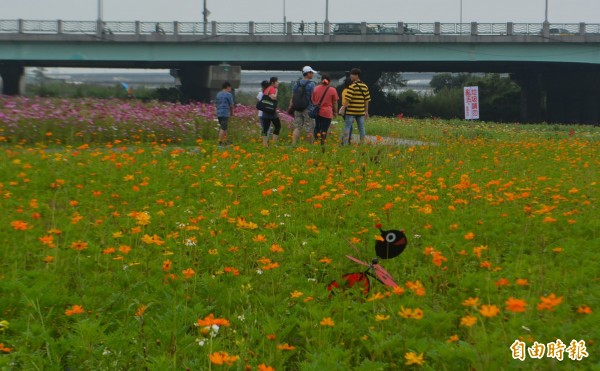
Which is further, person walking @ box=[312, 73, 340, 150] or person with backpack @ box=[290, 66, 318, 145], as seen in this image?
person with backpack @ box=[290, 66, 318, 145]

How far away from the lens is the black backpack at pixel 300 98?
544 inches

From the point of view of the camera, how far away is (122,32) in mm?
44062

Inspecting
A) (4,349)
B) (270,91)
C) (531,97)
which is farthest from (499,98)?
(4,349)

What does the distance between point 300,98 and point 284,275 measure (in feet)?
31.7

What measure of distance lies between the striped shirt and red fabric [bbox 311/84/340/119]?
0.32 meters

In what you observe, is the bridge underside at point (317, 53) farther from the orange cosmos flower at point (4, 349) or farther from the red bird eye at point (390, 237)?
the orange cosmos flower at point (4, 349)

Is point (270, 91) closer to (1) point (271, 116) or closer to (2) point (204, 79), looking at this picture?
(1) point (271, 116)

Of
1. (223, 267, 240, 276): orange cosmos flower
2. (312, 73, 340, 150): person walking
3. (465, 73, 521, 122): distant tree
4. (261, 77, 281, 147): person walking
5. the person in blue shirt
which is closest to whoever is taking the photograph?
(223, 267, 240, 276): orange cosmos flower

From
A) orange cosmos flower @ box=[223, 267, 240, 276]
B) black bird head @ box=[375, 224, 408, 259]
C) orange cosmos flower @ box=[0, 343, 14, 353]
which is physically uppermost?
black bird head @ box=[375, 224, 408, 259]

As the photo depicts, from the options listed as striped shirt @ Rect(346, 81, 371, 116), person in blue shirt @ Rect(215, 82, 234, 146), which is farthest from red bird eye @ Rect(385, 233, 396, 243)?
person in blue shirt @ Rect(215, 82, 234, 146)

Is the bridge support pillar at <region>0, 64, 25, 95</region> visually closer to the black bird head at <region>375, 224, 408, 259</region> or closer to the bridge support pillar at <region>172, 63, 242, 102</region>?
the bridge support pillar at <region>172, 63, 242, 102</region>

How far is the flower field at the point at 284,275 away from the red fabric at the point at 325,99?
14.5 ft

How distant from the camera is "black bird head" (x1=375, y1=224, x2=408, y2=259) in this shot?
4.00 meters

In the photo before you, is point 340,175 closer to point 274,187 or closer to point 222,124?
point 274,187
